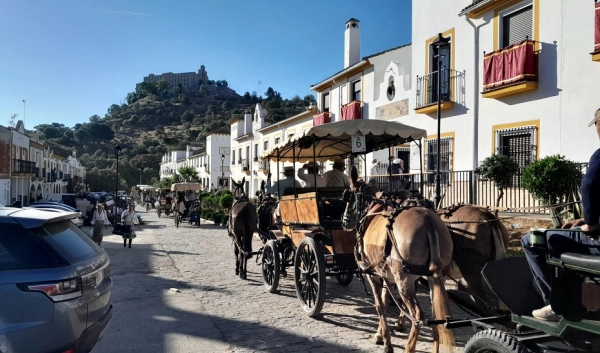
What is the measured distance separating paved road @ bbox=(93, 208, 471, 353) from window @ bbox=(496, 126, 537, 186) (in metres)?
6.73

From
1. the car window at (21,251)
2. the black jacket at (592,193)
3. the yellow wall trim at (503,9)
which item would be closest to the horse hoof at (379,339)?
the black jacket at (592,193)

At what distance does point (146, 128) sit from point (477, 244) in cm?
12888

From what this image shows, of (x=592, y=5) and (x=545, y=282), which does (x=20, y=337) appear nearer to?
(x=545, y=282)

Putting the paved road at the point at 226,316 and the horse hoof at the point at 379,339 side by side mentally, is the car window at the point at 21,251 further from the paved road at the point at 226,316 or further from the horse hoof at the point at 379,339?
the horse hoof at the point at 379,339

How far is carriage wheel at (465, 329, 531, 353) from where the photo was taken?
104 inches

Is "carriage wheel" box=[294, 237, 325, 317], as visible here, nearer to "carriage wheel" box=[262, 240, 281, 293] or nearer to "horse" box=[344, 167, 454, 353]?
"carriage wheel" box=[262, 240, 281, 293]

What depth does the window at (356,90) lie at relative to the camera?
2116 cm

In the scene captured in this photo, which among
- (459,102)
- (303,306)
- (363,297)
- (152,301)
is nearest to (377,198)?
(303,306)

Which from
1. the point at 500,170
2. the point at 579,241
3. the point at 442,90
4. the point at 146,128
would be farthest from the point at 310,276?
the point at 146,128

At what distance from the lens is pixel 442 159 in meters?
14.8

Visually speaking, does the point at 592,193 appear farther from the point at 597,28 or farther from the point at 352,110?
the point at 352,110

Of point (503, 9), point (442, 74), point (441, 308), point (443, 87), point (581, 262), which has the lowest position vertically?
point (441, 308)

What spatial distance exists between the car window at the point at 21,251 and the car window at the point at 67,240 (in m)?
0.08

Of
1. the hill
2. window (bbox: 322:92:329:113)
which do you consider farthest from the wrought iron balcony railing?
the hill
